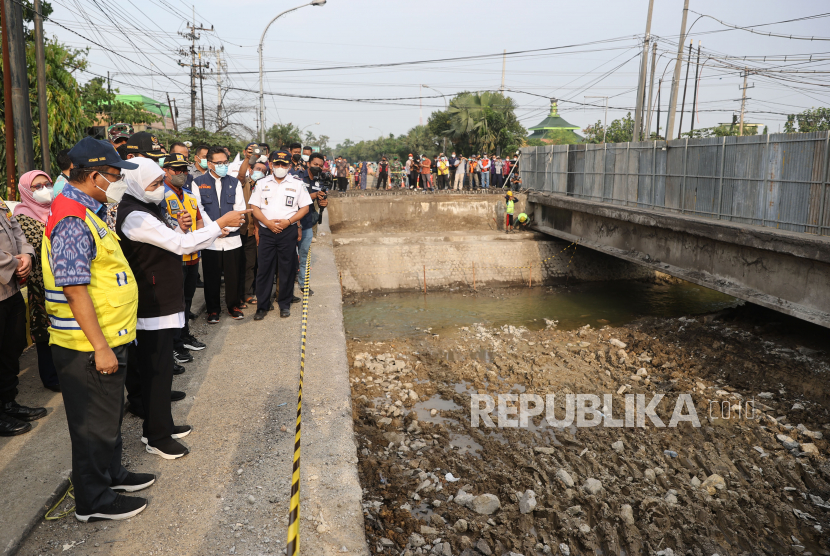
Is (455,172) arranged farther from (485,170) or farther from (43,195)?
(43,195)

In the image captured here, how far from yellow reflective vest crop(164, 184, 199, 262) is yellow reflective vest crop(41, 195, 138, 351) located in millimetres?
1454

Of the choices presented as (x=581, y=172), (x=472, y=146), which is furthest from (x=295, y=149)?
(x=472, y=146)

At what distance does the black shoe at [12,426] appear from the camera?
12.6 feet

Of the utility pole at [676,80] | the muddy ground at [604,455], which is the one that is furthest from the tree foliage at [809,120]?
the muddy ground at [604,455]

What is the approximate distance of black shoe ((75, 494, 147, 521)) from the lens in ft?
9.89

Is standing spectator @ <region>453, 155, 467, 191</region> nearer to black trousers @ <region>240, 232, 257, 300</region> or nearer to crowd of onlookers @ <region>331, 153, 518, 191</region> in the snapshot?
crowd of onlookers @ <region>331, 153, 518, 191</region>

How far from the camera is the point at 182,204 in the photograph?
511 centimetres

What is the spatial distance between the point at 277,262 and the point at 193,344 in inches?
60.4

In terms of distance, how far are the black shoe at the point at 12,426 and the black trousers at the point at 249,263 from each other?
11.6 ft

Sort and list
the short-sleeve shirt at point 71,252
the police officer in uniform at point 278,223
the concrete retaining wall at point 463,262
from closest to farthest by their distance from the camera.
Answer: the short-sleeve shirt at point 71,252, the police officer in uniform at point 278,223, the concrete retaining wall at point 463,262

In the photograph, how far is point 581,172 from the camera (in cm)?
1537

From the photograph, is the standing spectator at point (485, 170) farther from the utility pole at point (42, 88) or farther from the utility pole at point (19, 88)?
the utility pole at point (19, 88)

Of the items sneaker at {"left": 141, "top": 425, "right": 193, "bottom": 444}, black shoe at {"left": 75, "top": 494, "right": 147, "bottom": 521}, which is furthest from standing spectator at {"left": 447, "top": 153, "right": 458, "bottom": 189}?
black shoe at {"left": 75, "top": 494, "right": 147, "bottom": 521}

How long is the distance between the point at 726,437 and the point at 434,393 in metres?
3.48
